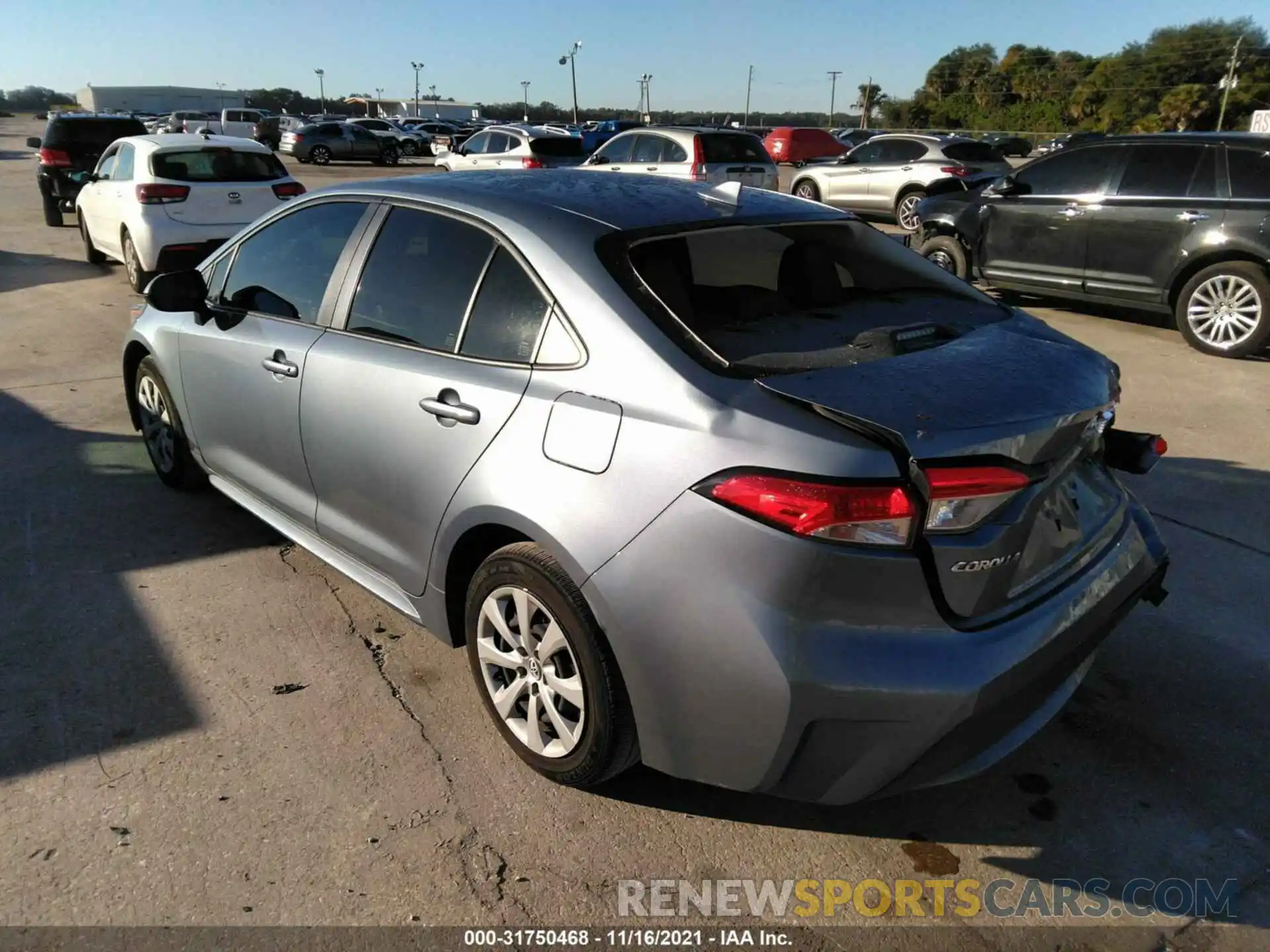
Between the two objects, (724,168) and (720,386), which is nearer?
(720,386)

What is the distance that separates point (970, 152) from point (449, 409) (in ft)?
47.8

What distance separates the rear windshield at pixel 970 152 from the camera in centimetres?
1490

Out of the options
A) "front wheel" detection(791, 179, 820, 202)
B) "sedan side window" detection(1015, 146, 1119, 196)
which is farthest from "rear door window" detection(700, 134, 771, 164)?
"sedan side window" detection(1015, 146, 1119, 196)

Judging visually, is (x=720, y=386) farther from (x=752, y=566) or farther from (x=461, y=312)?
(x=461, y=312)

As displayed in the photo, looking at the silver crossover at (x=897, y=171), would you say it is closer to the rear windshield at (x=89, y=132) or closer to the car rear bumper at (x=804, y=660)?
the rear windshield at (x=89, y=132)

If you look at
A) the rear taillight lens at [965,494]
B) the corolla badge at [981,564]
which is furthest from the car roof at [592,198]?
the corolla badge at [981,564]

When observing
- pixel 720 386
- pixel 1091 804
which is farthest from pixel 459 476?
pixel 1091 804

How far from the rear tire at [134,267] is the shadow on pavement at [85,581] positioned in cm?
433

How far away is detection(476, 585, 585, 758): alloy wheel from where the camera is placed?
2.59 metres

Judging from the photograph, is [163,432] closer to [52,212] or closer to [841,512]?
[841,512]

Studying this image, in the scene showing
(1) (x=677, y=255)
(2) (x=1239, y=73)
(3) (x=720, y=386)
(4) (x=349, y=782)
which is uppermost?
(2) (x=1239, y=73)

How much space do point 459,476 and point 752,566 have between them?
3.37 ft

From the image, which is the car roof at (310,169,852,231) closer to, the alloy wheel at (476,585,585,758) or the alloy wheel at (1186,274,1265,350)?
the alloy wheel at (476,585,585,758)

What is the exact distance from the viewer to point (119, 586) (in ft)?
13.1
